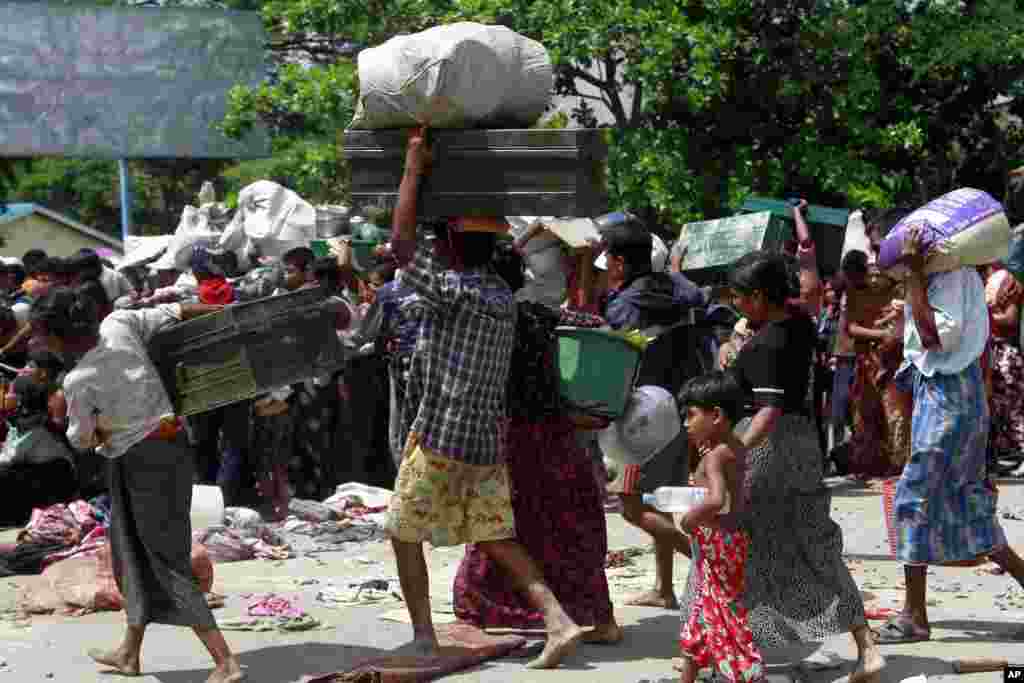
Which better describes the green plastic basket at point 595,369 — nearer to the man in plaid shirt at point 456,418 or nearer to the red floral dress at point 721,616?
the man in plaid shirt at point 456,418

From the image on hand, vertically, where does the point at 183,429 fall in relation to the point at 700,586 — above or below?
above

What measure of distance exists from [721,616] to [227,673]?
1.82m

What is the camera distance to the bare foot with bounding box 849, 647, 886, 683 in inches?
247

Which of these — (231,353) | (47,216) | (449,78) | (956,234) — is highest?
(47,216)

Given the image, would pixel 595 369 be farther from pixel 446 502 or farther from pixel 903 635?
pixel 903 635

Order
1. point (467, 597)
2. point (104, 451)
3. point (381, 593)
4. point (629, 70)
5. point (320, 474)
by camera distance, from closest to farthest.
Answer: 1. point (104, 451)
2. point (467, 597)
3. point (381, 593)
4. point (320, 474)
5. point (629, 70)

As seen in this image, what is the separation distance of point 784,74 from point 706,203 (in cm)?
154

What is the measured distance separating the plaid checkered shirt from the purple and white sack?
1.73 metres

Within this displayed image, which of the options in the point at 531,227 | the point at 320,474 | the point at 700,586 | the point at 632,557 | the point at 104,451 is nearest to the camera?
the point at 700,586

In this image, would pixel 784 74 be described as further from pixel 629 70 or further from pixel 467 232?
pixel 467 232

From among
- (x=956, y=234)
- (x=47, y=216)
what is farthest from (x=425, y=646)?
(x=47, y=216)

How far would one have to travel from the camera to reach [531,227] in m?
10.2

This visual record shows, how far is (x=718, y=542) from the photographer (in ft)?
20.4

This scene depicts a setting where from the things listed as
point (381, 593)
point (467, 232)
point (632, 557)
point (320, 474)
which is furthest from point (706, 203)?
point (467, 232)
